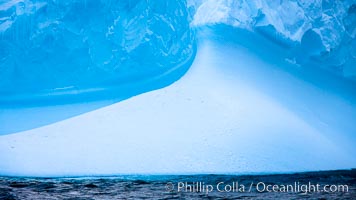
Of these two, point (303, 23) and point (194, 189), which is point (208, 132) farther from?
point (303, 23)

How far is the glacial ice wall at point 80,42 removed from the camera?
141 inches

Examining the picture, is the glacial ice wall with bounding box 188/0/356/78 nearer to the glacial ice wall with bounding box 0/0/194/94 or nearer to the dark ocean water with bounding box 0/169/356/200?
the glacial ice wall with bounding box 0/0/194/94

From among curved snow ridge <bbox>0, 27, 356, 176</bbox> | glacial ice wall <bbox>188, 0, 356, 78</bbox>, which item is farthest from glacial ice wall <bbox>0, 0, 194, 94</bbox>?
glacial ice wall <bbox>188, 0, 356, 78</bbox>

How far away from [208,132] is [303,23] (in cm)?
217

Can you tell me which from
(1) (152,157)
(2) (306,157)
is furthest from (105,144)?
(2) (306,157)

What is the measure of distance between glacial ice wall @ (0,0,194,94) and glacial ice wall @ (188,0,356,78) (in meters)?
0.78

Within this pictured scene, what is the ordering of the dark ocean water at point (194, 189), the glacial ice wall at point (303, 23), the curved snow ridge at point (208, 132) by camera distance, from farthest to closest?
the glacial ice wall at point (303, 23), the curved snow ridge at point (208, 132), the dark ocean water at point (194, 189)

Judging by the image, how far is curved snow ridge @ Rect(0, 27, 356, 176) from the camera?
8.72 feet

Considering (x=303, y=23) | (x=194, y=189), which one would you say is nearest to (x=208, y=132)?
(x=194, y=189)

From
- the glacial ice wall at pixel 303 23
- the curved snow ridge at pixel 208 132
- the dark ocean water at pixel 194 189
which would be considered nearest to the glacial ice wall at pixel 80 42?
the curved snow ridge at pixel 208 132

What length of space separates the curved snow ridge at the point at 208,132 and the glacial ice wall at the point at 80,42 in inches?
25.9

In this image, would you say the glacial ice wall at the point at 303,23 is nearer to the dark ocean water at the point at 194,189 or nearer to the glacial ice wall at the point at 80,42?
the glacial ice wall at the point at 80,42

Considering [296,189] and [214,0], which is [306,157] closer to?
[296,189]

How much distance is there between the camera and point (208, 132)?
2873 millimetres
